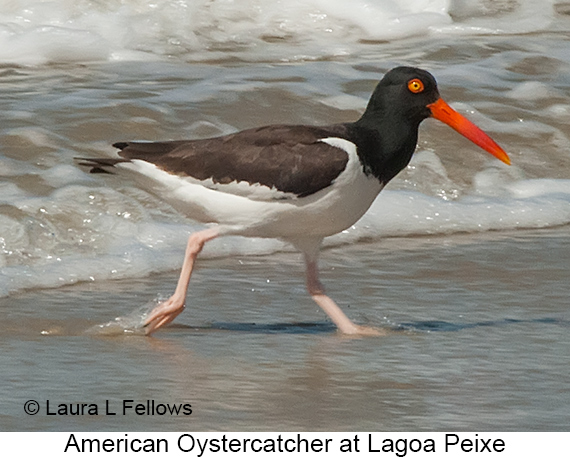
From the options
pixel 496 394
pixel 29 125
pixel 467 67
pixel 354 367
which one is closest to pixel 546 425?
pixel 496 394

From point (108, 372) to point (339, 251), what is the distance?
8.44ft

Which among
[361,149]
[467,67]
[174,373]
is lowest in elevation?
[174,373]

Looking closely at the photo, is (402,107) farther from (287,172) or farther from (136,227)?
(136,227)

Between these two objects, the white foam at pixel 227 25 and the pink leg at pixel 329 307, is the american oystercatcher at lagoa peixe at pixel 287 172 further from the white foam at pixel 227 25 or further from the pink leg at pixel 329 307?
the white foam at pixel 227 25

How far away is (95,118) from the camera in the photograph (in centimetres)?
836

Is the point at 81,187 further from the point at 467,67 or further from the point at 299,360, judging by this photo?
the point at 467,67

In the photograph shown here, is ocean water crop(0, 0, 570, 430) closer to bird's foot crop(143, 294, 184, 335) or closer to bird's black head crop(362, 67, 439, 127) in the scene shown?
bird's foot crop(143, 294, 184, 335)

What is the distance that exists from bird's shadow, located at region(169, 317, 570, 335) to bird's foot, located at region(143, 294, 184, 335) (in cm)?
18

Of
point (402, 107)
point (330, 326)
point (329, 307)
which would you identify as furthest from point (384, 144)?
point (330, 326)

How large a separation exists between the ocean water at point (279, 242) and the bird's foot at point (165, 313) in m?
0.06

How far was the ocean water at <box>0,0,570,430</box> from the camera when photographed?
14.6 ft

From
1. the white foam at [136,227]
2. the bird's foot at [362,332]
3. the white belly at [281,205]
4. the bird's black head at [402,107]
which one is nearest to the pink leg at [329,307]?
the bird's foot at [362,332]
